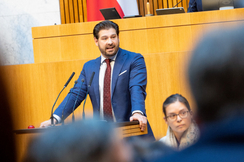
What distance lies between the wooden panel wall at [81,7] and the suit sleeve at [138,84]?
161 inches

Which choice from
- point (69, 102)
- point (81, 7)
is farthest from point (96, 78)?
point (81, 7)

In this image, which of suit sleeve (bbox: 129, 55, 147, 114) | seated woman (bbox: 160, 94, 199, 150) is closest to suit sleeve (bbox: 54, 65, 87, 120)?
suit sleeve (bbox: 129, 55, 147, 114)

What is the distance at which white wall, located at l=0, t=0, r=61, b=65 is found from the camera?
621 centimetres

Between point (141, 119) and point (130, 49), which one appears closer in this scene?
point (141, 119)

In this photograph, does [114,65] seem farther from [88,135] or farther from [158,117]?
[88,135]

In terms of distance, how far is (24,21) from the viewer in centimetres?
624

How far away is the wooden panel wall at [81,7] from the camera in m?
6.38

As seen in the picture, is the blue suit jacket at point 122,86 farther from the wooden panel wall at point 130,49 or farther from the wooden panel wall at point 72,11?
the wooden panel wall at point 72,11

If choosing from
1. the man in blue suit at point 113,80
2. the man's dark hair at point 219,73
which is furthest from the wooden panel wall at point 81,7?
the man's dark hair at point 219,73

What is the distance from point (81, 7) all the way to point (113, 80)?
14.6 ft

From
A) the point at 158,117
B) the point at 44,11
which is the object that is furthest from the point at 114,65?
the point at 44,11

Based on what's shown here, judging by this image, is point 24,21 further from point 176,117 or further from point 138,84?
point 176,117

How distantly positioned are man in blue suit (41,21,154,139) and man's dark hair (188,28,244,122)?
1788 millimetres

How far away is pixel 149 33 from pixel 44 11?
9.89ft
